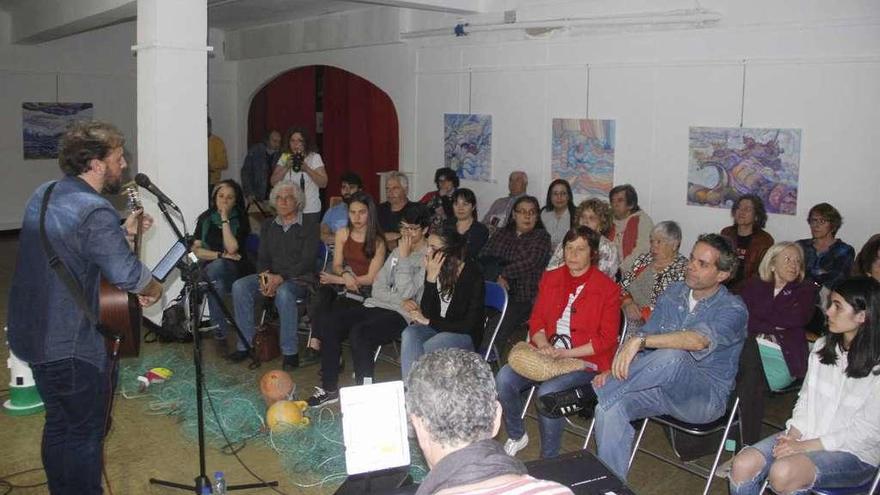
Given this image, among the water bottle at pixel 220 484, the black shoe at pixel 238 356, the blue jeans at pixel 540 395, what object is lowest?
the water bottle at pixel 220 484

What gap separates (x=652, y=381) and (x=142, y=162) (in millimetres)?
4226

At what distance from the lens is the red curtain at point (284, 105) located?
1084 cm

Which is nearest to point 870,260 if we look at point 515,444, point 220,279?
point 515,444

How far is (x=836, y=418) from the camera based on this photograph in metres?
3.04

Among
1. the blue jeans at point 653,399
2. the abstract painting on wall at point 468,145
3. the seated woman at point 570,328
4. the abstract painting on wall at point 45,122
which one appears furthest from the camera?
the abstract painting on wall at point 45,122

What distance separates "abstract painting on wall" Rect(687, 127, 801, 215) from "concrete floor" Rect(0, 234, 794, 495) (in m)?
1.78

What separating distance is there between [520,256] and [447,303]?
1.24 metres

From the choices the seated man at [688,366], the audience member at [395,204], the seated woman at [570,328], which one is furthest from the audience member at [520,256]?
the seated man at [688,366]

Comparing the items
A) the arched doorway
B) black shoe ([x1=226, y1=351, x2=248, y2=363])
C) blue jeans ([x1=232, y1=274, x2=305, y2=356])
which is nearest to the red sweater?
blue jeans ([x1=232, y1=274, x2=305, y2=356])

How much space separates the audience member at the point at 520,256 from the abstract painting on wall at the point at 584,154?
1.39 meters

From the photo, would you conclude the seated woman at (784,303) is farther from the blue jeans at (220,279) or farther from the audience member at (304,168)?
the audience member at (304,168)

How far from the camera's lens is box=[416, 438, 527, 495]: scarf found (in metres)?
1.65

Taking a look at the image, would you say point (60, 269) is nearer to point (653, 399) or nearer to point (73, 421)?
point (73, 421)

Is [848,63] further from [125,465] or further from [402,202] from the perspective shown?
[125,465]
